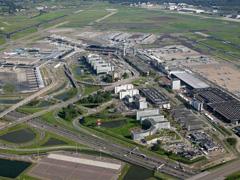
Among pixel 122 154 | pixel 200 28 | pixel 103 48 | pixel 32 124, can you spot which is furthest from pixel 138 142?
pixel 200 28

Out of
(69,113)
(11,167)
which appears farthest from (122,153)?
(69,113)

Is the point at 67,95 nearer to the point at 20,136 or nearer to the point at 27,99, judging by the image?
the point at 27,99

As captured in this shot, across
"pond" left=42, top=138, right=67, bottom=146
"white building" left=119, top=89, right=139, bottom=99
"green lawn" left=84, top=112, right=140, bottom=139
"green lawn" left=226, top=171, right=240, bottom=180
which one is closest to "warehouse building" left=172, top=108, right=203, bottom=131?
"green lawn" left=84, top=112, right=140, bottom=139

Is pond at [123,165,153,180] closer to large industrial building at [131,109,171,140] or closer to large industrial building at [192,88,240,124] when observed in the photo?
large industrial building at [131,109,171,140]

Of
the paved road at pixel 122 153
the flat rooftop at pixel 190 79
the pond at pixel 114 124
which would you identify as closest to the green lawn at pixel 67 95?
the paved road at pixel 122 153

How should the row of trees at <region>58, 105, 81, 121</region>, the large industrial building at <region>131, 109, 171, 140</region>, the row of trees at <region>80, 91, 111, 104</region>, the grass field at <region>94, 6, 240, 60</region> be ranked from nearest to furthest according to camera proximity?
the large industrial building at <region>131, 109, 171, 140</region>, the row of trees at <region>58, 105, 81, 121</region>, the row of trees at <region>80, 91, 111, 104</region>, the grass field at <region>94, 6, 240, 60</region>

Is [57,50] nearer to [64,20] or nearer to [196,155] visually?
[64,20]

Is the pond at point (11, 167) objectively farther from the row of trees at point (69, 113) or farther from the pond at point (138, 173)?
the row of trees at point (69, 113)
